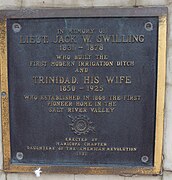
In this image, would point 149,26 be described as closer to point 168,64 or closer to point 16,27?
point 168,64

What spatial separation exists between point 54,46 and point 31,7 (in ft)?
0.97

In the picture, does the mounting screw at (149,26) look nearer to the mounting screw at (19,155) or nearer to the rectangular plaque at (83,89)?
the rectangular plaque at (83,89)

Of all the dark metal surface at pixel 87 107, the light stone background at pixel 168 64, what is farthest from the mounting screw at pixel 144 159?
the light stone background at pixel 168 64

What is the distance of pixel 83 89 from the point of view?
2.33 metres

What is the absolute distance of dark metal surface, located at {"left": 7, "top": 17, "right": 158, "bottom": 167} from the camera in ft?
7.46

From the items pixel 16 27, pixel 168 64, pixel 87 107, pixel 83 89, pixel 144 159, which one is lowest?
pixel 144 159

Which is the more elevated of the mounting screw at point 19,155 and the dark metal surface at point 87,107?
the dark metal surface at point 87,107

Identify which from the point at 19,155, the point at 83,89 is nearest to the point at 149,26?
the point at 83,89

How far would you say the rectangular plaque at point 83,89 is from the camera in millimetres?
2264

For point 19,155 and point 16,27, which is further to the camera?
point 19,155

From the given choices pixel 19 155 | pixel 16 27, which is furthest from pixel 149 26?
pixel 19 155

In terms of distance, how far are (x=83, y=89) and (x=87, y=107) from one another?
0.12m

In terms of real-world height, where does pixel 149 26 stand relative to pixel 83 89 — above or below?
above

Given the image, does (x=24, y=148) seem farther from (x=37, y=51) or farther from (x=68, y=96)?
(x=37, y=51)
